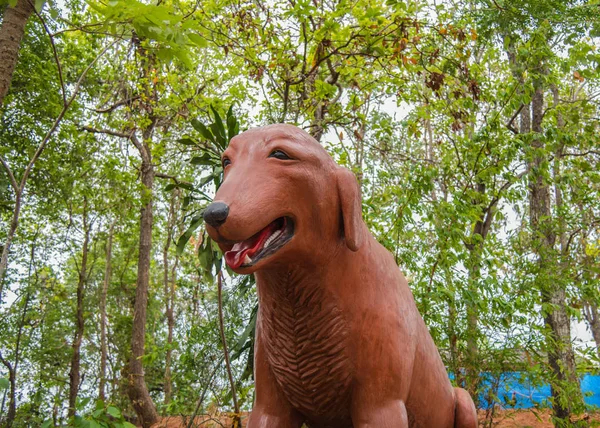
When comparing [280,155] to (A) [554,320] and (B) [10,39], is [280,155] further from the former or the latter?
(A) [554,320]

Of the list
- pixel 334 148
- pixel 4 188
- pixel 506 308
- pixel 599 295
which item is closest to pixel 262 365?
pixel 506 308

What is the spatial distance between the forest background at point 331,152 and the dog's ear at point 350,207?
3.65 ft

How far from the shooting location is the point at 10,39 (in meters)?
2.51

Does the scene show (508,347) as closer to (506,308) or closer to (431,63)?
(506,308)

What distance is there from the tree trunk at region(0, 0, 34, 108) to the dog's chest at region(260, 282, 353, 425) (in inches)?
75.5

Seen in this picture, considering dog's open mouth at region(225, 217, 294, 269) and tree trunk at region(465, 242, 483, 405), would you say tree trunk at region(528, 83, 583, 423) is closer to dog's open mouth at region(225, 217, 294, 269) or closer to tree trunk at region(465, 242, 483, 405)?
tree trunk at region(465, 242, 483, 405)

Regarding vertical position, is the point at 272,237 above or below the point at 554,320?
below

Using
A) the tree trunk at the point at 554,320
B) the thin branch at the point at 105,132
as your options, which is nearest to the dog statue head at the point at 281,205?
the tree trunk at the point at 554,320

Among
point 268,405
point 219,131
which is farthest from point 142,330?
point 268,405

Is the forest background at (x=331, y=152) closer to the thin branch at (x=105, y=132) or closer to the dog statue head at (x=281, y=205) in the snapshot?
the thin branch at (x=105, y=132)

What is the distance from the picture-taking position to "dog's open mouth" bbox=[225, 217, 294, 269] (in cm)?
125

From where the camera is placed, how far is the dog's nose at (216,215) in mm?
1180

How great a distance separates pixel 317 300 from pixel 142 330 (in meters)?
7.10

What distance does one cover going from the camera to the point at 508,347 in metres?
4.16
